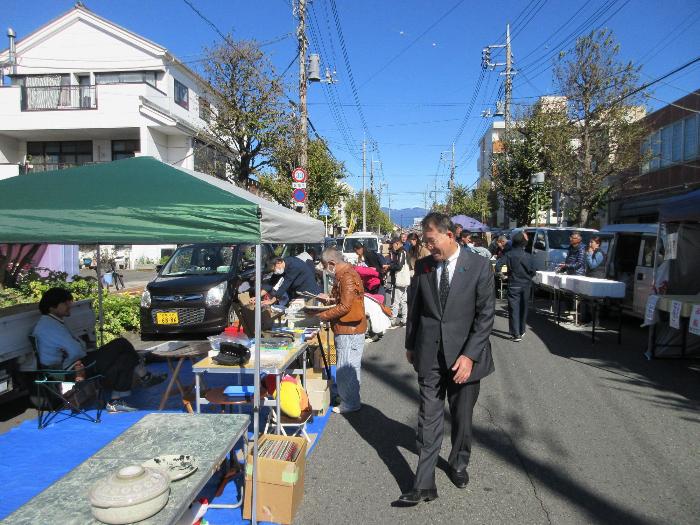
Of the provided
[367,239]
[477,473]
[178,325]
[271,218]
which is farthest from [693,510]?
[367,239]

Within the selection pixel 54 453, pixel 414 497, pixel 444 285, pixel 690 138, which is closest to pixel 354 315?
pixel 444 285

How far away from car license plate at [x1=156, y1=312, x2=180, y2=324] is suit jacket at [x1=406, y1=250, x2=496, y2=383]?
6185mm

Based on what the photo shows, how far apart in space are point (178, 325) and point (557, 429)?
20.8ft

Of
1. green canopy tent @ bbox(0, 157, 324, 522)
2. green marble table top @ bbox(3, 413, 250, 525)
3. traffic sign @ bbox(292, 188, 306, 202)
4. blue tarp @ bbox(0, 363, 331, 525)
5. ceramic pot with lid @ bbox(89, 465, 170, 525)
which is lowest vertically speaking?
blue tarp @ bbox(0, 363, 331, 525)

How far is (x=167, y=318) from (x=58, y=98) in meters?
20.5

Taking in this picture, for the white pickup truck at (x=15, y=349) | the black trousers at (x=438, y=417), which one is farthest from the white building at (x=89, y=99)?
the black trousers at (x=438, y=417)

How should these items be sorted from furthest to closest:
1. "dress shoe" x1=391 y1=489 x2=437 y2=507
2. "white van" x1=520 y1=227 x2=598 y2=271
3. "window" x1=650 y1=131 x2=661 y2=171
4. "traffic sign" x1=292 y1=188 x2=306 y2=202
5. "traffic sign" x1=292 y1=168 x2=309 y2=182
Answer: "window" x1=650 y1=131 x2=661 y2=171, "traffic sign" x1=292 y1=188 x2=306 y2=202, "traffic sign" x1=292 y1=168 x2=309 y2=182, "white van" x1=520 y1=227 x2=598 y2=271, "dress shoe" x1=391 y1=489 x2=437 y2=507

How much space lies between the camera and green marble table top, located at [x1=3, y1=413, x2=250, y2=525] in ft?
7.19

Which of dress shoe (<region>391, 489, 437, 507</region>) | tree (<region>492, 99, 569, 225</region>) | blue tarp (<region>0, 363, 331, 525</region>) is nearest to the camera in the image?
dress shoe (<region>391, 489, 437, 507</region>)

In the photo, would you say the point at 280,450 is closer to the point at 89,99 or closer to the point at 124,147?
the point at 89,99

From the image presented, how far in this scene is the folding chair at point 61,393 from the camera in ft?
16.3

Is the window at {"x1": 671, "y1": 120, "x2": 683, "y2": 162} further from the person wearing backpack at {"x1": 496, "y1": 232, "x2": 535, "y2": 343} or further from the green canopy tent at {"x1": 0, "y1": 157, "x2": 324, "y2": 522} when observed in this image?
the green canopy tent at {"x1": 0, "y1": 157, "x2": 324, "y2": 522}

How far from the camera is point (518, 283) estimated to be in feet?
28.1

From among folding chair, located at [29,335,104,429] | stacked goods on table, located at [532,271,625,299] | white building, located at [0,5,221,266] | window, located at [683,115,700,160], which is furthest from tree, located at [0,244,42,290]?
window, located at [683,115,700,160]
